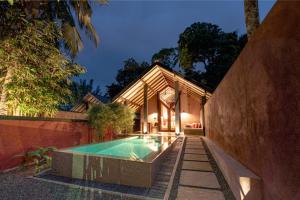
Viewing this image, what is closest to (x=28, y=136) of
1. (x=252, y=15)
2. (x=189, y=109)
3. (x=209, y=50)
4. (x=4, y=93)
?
(x=4, y=93)

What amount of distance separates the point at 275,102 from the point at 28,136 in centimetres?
633

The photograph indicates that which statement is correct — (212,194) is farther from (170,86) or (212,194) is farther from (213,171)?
(170,86)

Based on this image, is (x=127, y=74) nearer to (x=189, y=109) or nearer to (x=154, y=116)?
(x=154, y=116)

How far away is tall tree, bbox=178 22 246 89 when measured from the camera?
1908 centimetres

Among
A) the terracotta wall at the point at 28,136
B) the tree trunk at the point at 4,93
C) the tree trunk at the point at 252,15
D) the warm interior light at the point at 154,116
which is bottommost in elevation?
the terracotta wall at the point at 28,136

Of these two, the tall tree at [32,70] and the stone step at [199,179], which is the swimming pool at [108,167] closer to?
the stone step at [199,179]

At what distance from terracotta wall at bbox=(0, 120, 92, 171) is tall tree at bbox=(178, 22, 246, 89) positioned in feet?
53.6

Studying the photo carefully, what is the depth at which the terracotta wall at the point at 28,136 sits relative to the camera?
4.59 m

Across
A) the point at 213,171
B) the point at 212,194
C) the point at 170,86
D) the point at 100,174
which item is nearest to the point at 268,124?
the point at 212,194

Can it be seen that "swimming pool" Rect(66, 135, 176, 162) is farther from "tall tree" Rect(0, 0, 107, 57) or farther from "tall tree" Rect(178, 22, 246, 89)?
"tall tree" Rect(178, 22, 246, 89)

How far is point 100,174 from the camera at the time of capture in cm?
381

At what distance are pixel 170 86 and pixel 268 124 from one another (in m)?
14.3

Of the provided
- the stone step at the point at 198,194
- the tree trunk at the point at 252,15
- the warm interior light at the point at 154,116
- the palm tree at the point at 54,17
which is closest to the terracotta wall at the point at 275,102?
the stone step at the point at 198,194

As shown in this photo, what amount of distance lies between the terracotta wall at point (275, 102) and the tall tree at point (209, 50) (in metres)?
17.5
